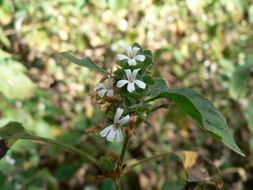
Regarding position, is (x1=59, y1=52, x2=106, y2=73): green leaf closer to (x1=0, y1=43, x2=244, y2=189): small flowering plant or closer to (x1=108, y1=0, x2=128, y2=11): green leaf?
(x1=0, y1=43, x2=244, y2=189): small flowering plant

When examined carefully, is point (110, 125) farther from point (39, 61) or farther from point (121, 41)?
point (39, 61)

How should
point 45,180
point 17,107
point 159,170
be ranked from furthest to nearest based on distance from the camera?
point 159,170 → point 17,107 → point 45,180

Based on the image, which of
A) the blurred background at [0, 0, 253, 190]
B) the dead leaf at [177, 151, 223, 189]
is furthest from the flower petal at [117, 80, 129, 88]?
the blurred background at [0, 0, 253, 190]

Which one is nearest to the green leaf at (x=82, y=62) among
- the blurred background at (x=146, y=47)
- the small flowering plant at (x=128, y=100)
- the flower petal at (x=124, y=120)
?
the small flowering plant at (x=128, y=100)

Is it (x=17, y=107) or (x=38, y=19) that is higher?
(x=38, y=19)

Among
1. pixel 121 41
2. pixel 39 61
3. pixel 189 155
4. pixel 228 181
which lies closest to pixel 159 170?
pixel 228 181

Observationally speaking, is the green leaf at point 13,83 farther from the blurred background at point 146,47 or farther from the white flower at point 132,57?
the blurred background at point 146,47

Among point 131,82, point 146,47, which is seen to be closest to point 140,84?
point 131,82
